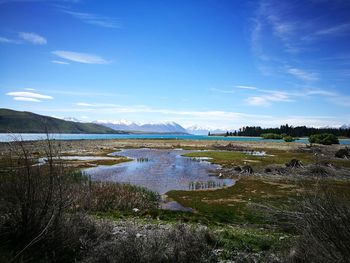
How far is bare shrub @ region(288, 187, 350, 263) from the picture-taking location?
6309mm

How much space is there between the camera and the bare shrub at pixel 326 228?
631 centimetres

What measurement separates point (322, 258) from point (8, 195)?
30.0ft

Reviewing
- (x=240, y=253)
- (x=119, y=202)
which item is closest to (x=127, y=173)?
(x=119, y=202)

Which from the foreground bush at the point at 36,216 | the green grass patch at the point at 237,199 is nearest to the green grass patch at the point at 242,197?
the green grass patch at the point at 237,199

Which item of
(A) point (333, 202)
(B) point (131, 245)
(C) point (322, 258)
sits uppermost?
(A) point (333, 202)

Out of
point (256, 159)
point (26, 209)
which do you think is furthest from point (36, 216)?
point (256, 159)

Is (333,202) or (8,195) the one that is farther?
(8,195)

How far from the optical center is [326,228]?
662 centimetres

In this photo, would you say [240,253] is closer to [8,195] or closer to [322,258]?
[322,258]

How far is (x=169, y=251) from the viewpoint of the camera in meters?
9.52

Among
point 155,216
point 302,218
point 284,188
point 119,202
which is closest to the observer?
point 302,218

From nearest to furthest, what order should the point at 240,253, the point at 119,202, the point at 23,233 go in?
the point at 23,233
the point at 240,253
the point at 119,202

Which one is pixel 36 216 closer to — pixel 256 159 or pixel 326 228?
pixel 326 228

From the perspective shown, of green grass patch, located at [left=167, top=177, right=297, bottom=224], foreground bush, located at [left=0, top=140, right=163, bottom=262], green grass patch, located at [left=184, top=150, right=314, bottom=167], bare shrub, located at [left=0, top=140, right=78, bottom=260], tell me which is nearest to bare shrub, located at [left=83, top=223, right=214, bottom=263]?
foreground bush, located at [left=0, top=140, right=163, bottom=262]
